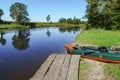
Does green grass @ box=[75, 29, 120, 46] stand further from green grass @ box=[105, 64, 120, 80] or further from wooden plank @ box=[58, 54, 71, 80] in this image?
green grass @ box=[105, 64, 120, 80]

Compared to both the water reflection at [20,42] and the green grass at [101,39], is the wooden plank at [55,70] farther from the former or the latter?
the water reflection at [20,42]

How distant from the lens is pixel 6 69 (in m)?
12.2

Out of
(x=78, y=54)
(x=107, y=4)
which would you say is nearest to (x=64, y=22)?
(x=107, y=4)

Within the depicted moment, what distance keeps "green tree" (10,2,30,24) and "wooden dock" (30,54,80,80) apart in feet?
287

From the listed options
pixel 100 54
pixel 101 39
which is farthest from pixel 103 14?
pixel 100 54

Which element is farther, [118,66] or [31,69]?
[31,69]

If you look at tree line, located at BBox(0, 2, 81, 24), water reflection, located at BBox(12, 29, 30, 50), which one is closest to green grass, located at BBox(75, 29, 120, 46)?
water reflection, located at BBox(12, 29, 30, 50)

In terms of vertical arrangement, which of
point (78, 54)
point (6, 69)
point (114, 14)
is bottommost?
point (6, 69)

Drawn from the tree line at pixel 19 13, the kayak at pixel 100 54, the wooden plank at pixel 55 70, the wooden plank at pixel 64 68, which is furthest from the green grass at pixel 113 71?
the tree line at pixel 19 13

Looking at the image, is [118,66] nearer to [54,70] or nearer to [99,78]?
[99,78]

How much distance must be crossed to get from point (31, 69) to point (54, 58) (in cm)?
Answer: 164

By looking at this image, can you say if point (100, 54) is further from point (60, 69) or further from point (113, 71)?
point (60, 69)

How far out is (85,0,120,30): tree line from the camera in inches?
1511

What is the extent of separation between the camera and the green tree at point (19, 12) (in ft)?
319
